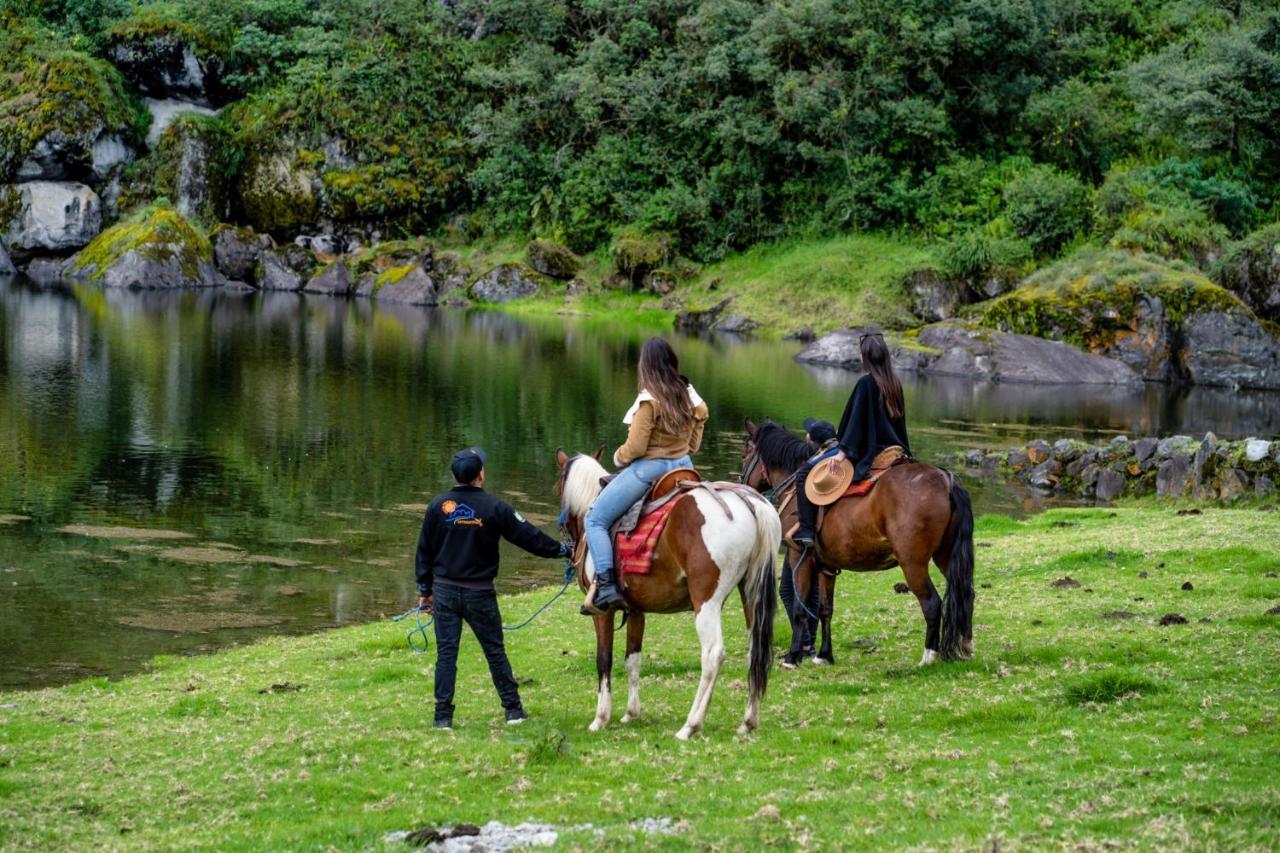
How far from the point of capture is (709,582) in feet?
36.1

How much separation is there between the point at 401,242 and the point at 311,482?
2781 inches

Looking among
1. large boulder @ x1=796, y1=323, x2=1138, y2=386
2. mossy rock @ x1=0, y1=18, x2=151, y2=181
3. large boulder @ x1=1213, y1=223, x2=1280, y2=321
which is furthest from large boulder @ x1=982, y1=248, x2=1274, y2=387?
mossy rock @ x1=0, y1=18, x2=151, y2=181

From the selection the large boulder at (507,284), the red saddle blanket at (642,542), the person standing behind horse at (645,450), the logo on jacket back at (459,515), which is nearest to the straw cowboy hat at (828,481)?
the person standing behind horse at (645,450)

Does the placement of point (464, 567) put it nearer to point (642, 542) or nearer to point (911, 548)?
point (642, 542)

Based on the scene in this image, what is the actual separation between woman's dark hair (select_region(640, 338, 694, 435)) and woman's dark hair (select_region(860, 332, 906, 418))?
316 centimetres

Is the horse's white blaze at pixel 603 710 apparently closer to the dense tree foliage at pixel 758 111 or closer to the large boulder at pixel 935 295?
the dense tree foliage at pixel 758 111

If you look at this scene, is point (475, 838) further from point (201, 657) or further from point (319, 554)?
point (319, 554)

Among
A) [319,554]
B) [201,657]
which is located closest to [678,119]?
[319,554]

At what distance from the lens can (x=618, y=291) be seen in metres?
87.2

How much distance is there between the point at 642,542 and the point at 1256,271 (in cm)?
5957

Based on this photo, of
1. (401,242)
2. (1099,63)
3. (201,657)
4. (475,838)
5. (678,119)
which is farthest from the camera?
(401,242)

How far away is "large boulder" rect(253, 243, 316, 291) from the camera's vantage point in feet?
318

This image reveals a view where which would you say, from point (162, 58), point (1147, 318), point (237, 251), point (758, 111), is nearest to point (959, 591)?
point (1147, 318)

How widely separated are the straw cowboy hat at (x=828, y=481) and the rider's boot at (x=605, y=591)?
145 inches
